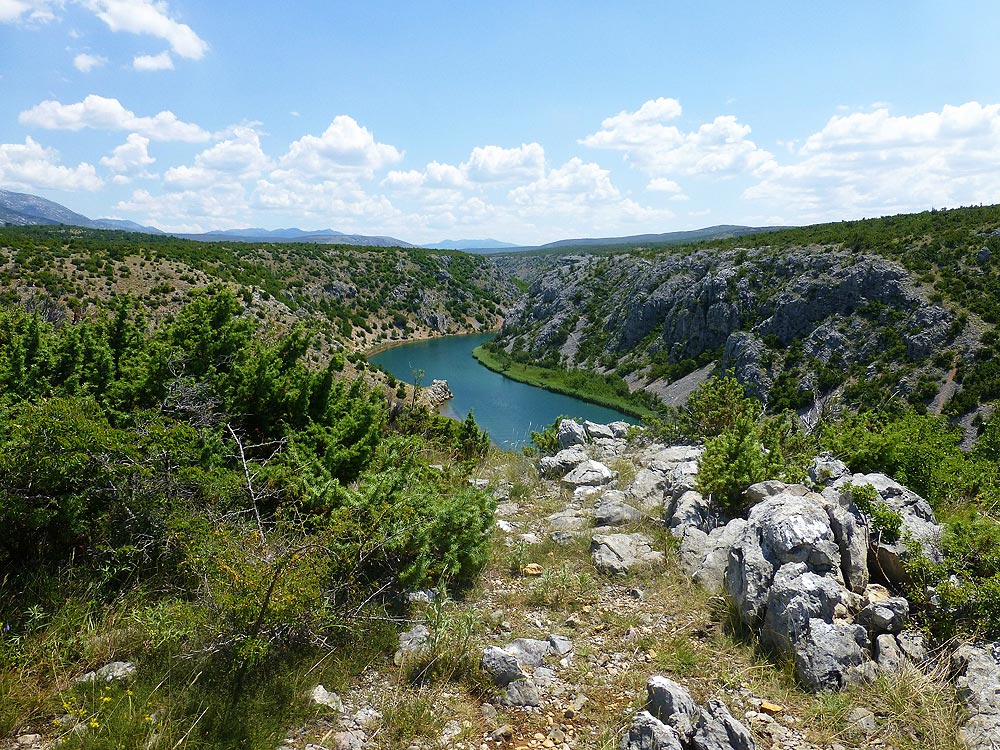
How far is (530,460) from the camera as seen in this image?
516 inches

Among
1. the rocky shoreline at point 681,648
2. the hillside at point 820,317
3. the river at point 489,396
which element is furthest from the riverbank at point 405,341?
the rocky shoreline at point 681,648

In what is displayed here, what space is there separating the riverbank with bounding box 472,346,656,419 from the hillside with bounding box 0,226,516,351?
22.1m

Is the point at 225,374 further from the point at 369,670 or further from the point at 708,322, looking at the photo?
the point at 708,322

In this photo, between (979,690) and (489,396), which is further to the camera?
(489,396)

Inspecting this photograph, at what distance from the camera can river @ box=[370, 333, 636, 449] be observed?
53.2 metres

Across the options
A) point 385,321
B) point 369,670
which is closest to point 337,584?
point 369,670

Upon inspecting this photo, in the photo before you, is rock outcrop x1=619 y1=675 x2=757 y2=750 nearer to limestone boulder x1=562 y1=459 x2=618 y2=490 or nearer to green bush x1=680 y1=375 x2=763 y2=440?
limestone boulder x1=562 y1=459 x2=618 y2=490

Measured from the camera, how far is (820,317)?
197ft

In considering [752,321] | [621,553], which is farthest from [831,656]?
[752,321]

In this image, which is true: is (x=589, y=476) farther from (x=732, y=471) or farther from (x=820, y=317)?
(x=820, y=317)

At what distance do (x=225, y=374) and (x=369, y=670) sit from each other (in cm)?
527

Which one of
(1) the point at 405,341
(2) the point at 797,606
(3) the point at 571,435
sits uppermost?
(2) the point at 797,606

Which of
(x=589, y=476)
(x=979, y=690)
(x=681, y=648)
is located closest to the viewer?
(x=979, y=690)

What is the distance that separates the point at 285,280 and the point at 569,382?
5099cm
